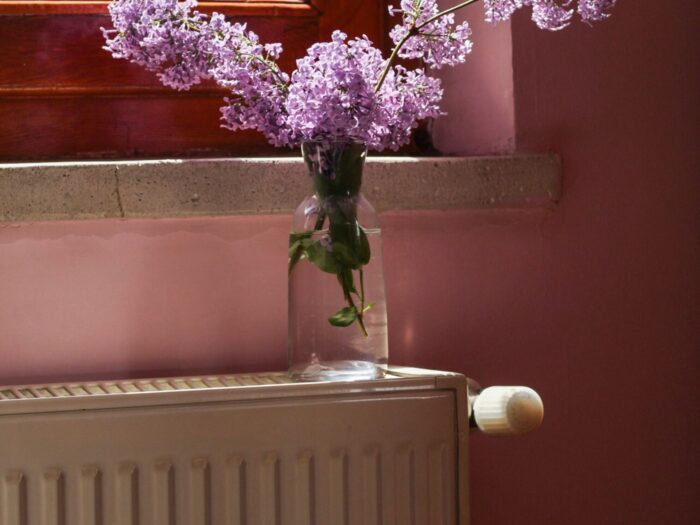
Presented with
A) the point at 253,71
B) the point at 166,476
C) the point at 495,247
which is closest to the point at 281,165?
the point at 253,71

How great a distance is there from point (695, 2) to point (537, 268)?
0.40 metres

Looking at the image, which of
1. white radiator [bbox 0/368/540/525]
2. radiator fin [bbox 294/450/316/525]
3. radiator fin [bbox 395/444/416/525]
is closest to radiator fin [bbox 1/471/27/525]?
white radiator [bbox 0/368/540/525]

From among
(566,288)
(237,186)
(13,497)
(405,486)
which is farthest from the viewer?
(566,288)

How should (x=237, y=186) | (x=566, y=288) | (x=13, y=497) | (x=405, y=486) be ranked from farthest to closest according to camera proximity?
(x=566, y=288)
(x=237, y=186)
(x=405, y=486)
(x=13, y=497)

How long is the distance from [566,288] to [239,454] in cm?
51

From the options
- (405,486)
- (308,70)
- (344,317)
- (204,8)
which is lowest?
(405,486)

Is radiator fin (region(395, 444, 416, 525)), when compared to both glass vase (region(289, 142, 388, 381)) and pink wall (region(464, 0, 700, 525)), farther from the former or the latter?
pink wall (region(464, 0, 700, 525))

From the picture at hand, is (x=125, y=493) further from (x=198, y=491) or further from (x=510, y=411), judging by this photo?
(x=510, y=411)

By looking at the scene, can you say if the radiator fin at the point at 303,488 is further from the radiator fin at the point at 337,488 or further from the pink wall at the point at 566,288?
the pink wall at the point at 566,288

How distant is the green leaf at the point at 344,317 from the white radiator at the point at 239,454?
68mm

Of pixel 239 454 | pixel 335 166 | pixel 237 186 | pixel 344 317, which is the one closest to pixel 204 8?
pixel 237 186

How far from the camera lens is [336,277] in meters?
1.02

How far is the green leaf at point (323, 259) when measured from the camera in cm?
99

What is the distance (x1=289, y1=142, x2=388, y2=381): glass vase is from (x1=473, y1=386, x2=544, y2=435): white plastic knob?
0.12m
